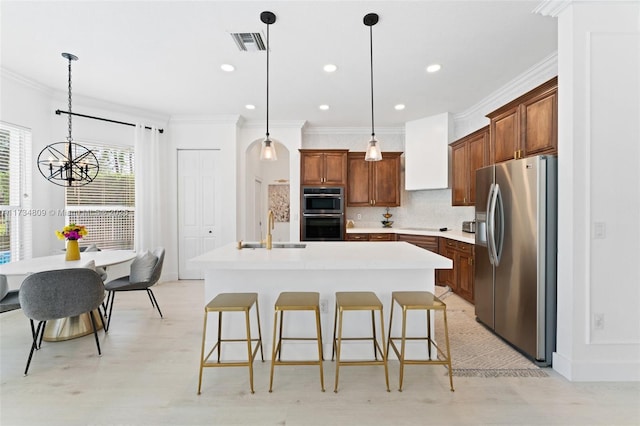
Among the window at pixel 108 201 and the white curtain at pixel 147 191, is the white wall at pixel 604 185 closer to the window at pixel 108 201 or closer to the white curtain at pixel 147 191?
the white curtain at pixel 147 191

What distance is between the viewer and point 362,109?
4633mm

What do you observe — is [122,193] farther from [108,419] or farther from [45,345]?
[108,419]

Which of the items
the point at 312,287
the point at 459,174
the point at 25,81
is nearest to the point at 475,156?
the point at 459,174

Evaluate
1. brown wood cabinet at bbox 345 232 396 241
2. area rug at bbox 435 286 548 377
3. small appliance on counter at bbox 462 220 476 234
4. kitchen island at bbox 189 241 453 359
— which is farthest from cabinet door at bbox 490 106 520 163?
brown wood cabinet at bbox 345 232 396 241

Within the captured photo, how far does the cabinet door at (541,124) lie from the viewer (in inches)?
96.3

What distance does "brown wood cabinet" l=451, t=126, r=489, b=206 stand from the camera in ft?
12.7

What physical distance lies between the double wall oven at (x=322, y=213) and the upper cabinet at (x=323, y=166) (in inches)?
5.5

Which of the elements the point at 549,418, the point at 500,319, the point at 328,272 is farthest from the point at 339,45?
the point at 549,418

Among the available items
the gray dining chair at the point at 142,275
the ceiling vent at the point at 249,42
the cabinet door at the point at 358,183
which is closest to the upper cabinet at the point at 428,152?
the cabinet door at the point at 358,183

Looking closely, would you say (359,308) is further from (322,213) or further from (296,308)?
(322,213)

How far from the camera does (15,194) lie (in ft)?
11.9

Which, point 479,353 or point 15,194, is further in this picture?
point 15,194

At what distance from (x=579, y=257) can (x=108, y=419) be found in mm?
3385

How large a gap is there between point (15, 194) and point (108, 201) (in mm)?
1078
